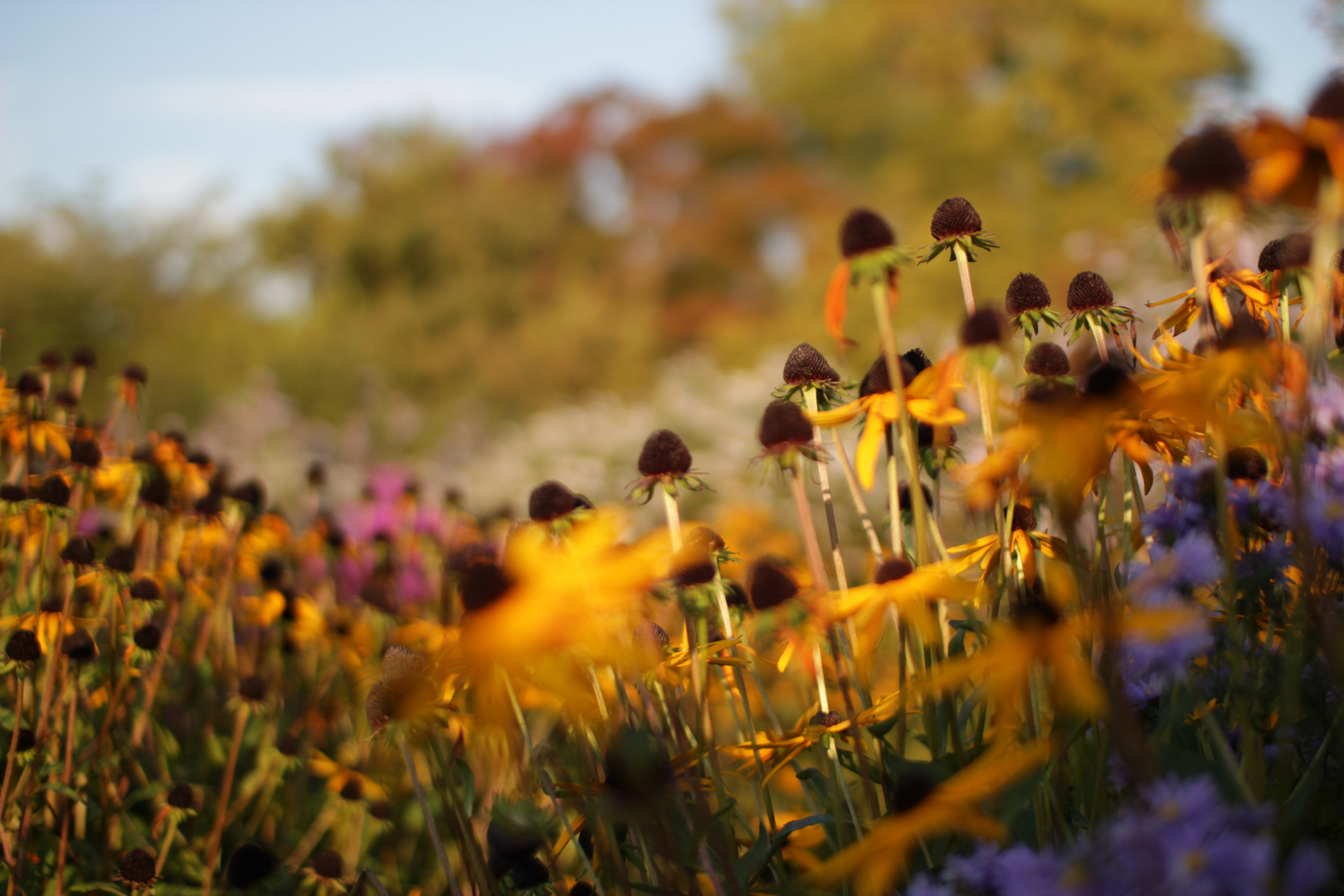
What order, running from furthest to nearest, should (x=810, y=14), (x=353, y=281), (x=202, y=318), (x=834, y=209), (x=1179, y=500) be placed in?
(x=810, y=14)
(x=834, y=209)
(x=353, y=281)
(x=202, y=318)
(x=1179, y=500)

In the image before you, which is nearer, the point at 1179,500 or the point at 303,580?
the point at 1179,500

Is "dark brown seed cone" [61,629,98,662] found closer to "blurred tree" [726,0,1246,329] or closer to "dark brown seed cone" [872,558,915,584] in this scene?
"dark brown seed cone" [872,558,915,584]

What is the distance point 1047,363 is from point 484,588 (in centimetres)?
70

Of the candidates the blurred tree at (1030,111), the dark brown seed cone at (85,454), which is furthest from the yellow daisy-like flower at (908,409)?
the blurred tree at (1030,111)

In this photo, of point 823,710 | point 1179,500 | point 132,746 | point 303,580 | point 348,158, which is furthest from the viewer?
point 348,158

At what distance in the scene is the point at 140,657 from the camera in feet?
6.36

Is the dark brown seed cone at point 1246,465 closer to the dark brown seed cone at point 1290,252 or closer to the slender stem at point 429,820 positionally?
the dark brown seed cone at point 1290,252

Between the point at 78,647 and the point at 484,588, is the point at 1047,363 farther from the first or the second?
the point at 78,647

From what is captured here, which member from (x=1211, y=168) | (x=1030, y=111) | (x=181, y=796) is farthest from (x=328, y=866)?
(x=1030, y=111)

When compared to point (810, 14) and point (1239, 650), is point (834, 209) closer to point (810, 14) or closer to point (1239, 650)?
point (810, 14)

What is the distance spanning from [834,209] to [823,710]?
2016 centimetres

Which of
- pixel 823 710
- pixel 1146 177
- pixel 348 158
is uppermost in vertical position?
pixel 348 158

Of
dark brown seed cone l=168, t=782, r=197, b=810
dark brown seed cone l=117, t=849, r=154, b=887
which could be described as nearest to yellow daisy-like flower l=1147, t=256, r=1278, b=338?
dark brown seed cone l=117, t=849, r=154, b=887

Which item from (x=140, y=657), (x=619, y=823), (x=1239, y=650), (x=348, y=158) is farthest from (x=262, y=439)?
(x=348, y=158)
